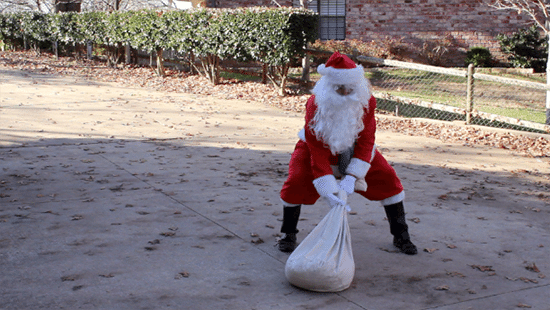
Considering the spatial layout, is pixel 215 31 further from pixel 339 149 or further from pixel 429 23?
pixel 339 149

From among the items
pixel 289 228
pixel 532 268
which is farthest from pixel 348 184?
pixel 532 268

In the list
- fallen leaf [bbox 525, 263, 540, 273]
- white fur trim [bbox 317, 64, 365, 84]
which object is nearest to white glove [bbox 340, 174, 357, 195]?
white fur trim [bbox 317, 64, 365, 84]

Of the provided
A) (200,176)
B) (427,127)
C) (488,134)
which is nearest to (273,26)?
(427,127)

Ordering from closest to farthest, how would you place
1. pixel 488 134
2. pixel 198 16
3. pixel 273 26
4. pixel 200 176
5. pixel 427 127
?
pixel 200 176
pixel 488 134
pixel 427 127
pixel 273 26
pixel 198 16

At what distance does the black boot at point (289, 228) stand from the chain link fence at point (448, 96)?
6.60 m

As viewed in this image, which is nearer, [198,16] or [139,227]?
[139,227]

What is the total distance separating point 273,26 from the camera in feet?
41.8

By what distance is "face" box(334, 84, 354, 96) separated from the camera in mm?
3975

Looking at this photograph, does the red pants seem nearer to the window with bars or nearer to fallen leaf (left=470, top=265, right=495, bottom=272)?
fallen leaf (left=470, top=265, right=495, bottom=272)

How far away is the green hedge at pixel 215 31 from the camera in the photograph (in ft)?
41.5

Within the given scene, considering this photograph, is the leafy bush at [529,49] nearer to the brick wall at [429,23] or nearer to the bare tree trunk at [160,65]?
the brick wall at [429,23]

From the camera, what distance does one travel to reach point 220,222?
4.93 meters

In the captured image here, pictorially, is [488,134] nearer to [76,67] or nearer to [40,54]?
[76,67]

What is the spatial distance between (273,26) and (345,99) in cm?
914
